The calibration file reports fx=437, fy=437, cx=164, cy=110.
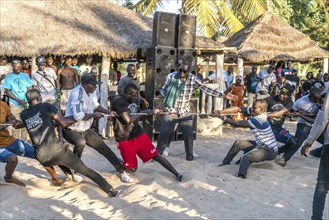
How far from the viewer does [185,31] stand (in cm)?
952

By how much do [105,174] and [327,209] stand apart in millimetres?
3262

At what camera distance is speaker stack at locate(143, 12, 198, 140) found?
934 cm

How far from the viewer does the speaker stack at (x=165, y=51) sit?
9336 mm

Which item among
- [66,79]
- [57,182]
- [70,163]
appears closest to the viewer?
[70,163]

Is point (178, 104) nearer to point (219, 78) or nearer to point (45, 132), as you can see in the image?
point (45, 132)

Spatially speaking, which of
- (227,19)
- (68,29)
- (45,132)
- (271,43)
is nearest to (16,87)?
(68,29)

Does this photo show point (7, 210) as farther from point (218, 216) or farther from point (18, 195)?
point (218, 216)

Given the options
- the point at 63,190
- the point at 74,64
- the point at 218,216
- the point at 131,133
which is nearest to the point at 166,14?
the point at 74,64

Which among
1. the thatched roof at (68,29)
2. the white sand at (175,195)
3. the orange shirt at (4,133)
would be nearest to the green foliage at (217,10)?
the thatched roof at (68,29)

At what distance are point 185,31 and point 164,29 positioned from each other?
0.48 meters

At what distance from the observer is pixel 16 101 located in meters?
9.05

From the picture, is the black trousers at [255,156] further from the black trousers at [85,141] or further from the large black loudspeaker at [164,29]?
the large black loudspeaker at [164,29]

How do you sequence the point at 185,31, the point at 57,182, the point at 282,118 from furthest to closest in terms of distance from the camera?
the point at 185,31, the point at 282,118, the point at 57,182

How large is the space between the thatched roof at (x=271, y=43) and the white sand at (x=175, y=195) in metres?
8.38
